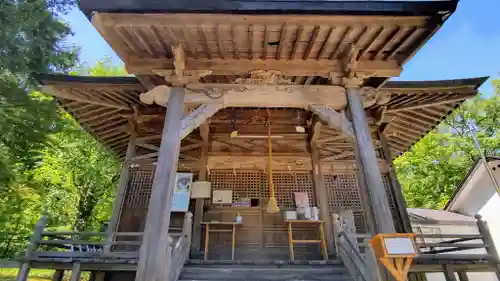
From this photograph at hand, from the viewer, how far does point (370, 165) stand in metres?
4.28

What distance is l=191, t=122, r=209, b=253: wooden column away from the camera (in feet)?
22.5

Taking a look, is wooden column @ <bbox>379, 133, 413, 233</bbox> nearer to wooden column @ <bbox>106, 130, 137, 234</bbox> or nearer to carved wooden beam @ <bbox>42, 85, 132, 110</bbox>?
wooden column @ <bbox>106, 130, 137, 234</bbox>

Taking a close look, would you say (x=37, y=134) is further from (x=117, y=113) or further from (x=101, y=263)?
(x=101, y=263)

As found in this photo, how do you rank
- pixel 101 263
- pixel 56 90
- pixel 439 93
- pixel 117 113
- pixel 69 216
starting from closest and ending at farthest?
pixel 101 263, pixel 56 90, pixel 439 93, pixel 117 113, pixel 69 216

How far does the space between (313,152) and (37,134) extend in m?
7.17

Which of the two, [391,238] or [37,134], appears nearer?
[391,238]

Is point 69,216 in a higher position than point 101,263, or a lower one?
higher

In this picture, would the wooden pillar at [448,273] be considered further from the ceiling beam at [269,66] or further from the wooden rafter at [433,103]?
the ceiling beam at [269,66]

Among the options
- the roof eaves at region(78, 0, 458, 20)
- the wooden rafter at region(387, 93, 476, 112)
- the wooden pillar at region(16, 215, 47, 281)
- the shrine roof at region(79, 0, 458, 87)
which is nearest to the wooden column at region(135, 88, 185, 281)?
the shrine roof at region(79, 0, 458, 87)

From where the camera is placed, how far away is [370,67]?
499 centimetres

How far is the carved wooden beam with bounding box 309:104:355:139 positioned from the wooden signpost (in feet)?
5.18

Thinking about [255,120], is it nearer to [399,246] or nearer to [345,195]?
[345,195]

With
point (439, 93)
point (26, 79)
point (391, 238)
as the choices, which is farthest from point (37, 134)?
point (439, 93)

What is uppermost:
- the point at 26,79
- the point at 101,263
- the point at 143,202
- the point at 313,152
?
the point at 26,79
